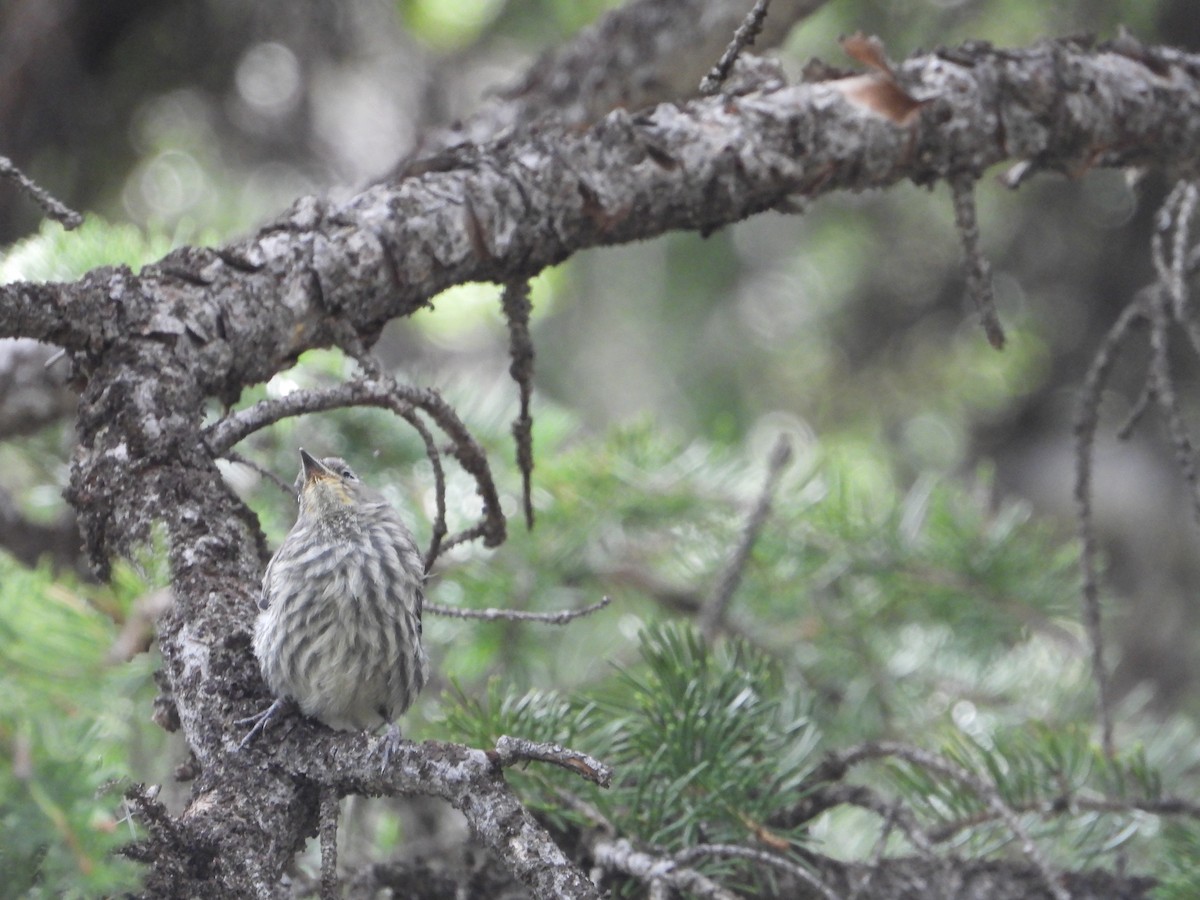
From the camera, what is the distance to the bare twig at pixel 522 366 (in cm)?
216


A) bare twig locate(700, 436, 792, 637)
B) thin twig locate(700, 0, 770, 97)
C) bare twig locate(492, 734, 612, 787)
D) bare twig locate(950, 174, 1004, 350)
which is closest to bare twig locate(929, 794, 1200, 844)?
bare twig locate(700, 436, 792, 637)

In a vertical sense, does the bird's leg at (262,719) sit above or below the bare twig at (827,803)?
above

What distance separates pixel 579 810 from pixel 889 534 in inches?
55.9

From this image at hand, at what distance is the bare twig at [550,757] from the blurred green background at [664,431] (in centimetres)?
40

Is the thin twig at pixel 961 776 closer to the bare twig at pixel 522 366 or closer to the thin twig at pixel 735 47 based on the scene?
the bare twig at pixel 522 366

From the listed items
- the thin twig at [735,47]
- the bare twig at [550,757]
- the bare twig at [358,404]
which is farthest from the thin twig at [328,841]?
the thin twig at [735,47]

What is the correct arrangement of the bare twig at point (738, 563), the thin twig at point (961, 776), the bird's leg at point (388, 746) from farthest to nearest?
the bare twig at point (738, 563) < the thin twig at point (961, 776) < the bird's leg at point (388, 746)

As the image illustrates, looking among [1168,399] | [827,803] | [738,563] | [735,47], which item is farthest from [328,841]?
[1168,399]

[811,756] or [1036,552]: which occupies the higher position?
[1036,552]

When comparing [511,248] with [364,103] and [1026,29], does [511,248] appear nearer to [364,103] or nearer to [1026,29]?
[1026,29]

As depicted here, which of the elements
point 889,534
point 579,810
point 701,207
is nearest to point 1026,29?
point 889,534

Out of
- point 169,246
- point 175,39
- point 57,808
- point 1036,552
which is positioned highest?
point 175,39

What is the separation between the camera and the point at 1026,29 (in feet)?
15.8

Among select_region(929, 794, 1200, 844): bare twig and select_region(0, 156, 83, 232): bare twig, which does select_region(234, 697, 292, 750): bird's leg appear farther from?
select_region(929, 794, 1200, 844): bare twig
